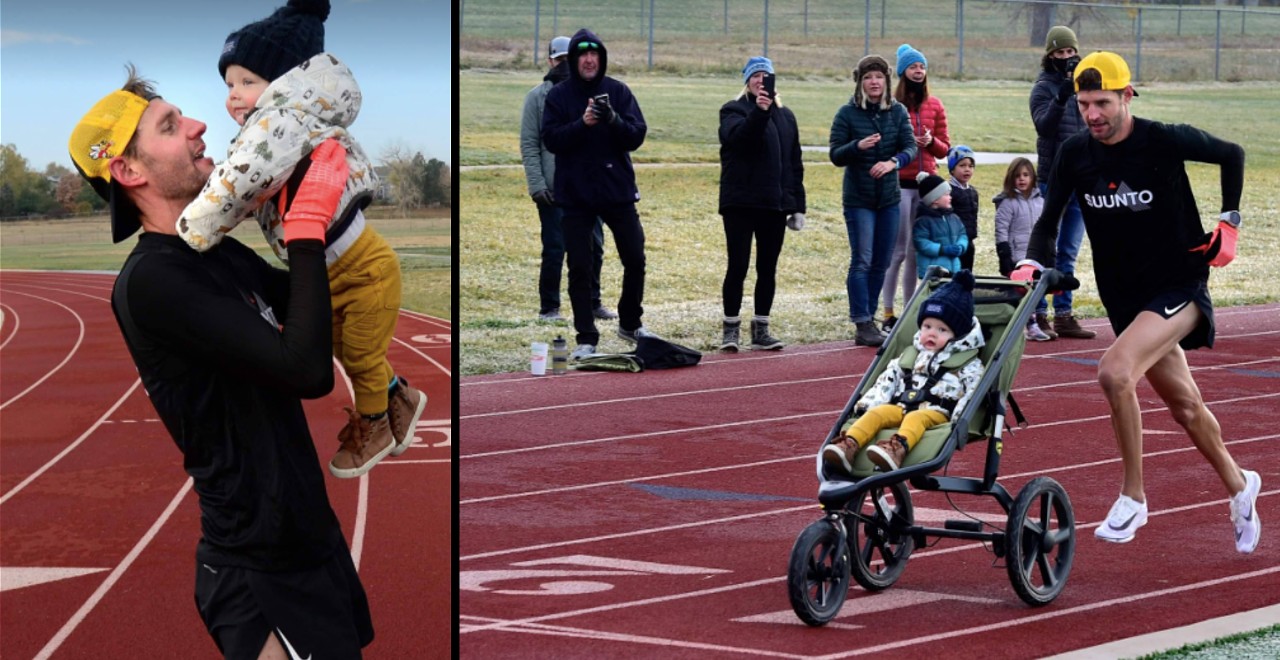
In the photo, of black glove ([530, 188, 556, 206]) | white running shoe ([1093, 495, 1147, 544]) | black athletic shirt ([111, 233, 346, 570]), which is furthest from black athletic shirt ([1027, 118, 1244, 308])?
black glove ([530, 188, 556, 206])

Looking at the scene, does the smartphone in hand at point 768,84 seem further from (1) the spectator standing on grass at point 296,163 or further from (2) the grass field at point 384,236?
(1) the spectator standing on grass at point 296,163

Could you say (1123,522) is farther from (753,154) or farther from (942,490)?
(753,154)

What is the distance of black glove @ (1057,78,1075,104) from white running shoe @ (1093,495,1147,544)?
5.48 m

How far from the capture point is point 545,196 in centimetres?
1223

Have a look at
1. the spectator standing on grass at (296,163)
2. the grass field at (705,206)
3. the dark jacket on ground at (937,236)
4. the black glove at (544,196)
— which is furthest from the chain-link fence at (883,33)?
the spectator standing on grass at (296,163)

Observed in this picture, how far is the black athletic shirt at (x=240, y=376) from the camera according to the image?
93.9 inches

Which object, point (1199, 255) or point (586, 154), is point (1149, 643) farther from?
point (586, 154)

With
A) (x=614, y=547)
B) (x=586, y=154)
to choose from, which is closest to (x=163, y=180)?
(x=614, y=547)

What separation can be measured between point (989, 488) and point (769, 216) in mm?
→ 5770

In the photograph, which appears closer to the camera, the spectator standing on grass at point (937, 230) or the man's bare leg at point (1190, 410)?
the man's bare leg at point (1190, 410)

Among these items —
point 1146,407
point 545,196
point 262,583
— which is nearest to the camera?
point 262,583

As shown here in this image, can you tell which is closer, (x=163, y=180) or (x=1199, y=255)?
(x=163, y=180)

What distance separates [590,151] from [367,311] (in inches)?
336

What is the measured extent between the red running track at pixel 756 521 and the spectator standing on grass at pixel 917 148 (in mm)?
1042
